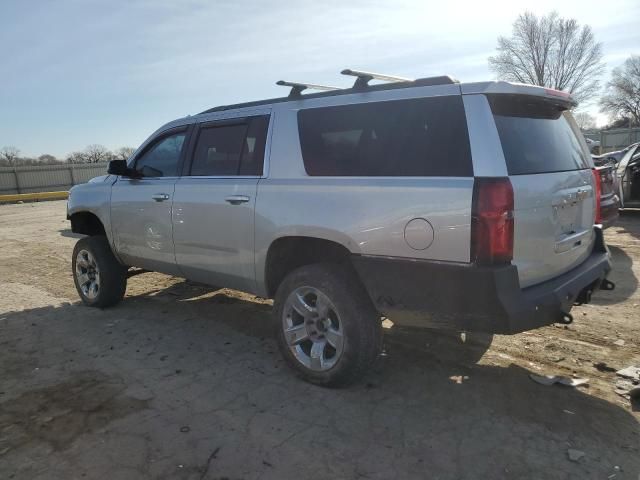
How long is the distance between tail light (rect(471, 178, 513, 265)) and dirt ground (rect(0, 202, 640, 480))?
1.08 metres

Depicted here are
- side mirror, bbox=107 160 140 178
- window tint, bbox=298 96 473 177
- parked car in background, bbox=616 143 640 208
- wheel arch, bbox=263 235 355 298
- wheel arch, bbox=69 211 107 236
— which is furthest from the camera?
parked car in background, bbox=616 143 640 208

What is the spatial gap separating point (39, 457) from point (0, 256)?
319 inches

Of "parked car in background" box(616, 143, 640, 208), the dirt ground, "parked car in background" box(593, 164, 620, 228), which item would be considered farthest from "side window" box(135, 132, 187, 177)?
"parked car in background" box(616, 143, 640, 208)

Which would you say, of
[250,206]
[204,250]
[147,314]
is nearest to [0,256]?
[147,314]

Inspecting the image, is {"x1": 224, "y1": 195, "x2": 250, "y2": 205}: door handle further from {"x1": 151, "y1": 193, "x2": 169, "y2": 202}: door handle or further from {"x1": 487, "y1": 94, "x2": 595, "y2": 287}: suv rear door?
→ {"x1": 487, "y1": 94, "x2": 595, "y2": 287}: suv rear door

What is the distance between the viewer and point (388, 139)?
3285 mm

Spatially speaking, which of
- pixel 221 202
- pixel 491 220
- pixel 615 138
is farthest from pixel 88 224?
pixel 615 138

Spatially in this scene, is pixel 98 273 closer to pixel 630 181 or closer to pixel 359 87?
pixel 359 87

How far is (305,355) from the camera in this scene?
3750 mm

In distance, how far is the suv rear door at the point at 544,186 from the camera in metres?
2.95

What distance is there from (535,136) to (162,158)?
3494mm

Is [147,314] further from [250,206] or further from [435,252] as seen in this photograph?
[435,252]

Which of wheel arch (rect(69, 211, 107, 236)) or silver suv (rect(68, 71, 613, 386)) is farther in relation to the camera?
wheel arch (rect(69, 211, 107, 236))

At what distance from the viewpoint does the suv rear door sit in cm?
295
